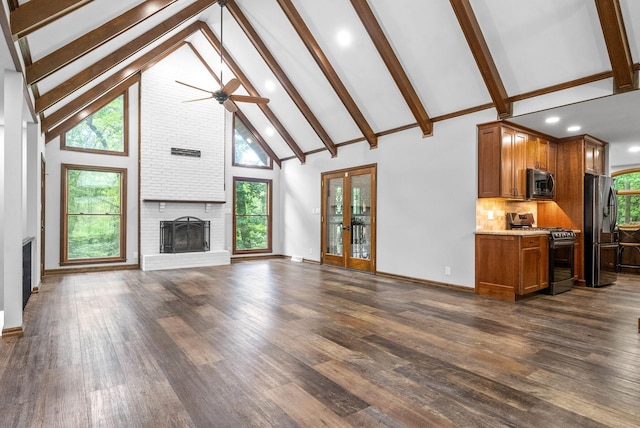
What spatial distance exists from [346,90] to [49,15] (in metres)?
4.34

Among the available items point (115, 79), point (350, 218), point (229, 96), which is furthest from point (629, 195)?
point (115, 79)

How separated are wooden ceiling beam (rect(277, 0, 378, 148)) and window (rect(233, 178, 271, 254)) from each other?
3.66 metres

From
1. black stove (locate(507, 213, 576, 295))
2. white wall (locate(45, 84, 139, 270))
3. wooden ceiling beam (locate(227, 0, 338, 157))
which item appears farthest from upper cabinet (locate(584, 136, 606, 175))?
white wall (locate(45, 84, 139, 270))

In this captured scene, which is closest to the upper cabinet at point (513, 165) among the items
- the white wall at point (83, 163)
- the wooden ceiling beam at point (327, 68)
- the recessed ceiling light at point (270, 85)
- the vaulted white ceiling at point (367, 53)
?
the vaulted white ceiling at point (367, 53)

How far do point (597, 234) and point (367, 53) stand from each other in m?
4.70

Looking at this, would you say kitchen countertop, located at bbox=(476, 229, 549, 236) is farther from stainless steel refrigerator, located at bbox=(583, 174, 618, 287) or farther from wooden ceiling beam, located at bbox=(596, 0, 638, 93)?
wooden ceiling beam, located at bbox=(596, 0, 638, 93)

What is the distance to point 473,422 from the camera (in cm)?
195

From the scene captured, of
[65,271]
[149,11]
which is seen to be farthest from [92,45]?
[65,271]

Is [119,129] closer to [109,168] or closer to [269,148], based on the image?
[109,168]

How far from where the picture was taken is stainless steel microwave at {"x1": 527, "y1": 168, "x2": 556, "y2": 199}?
5504mm

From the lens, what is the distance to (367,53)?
18.0 ft

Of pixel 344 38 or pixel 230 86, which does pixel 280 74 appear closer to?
pixel 230 86

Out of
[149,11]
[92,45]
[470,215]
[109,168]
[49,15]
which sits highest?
[149,11]

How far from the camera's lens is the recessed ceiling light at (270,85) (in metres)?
7.46
